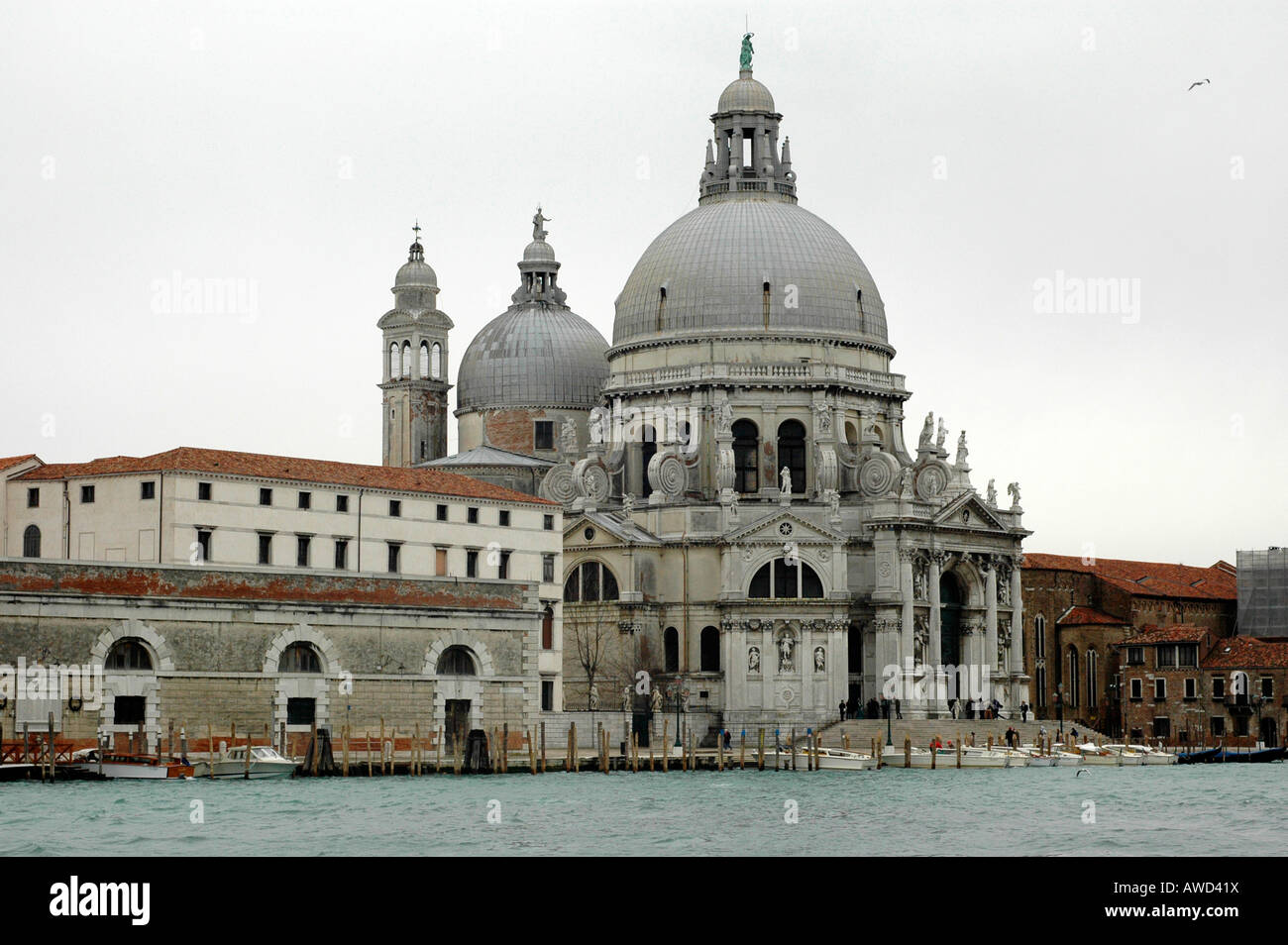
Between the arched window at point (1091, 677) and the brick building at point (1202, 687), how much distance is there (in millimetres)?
2119

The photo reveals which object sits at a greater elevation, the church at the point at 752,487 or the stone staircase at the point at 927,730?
the church at the point at 752,487

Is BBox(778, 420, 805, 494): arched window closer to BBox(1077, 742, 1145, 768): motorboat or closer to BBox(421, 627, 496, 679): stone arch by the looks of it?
BBox(1077, 742, 1145, 768): motorboat

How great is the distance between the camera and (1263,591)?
77500 millimetres

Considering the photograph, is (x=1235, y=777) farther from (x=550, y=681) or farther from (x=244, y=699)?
(x=244, y=699)

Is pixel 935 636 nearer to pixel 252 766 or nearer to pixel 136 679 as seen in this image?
pixel 252 766

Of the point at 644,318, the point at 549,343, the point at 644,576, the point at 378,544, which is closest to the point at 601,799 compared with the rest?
the point at 378,544

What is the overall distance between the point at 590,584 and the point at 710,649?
13.9 ft

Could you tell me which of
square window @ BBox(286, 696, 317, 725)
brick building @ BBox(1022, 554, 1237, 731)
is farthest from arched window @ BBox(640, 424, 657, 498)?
square window @ BBox(286, 696, 317, 725)

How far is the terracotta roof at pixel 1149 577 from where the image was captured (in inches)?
3063

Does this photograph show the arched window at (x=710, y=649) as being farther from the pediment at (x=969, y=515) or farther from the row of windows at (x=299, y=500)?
the row of windows at (x=299, y=500)

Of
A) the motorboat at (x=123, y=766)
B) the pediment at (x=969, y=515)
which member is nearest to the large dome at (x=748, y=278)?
the pediment at (x=969, y=515)

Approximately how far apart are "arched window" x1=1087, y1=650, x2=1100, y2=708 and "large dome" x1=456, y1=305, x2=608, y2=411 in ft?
63.7

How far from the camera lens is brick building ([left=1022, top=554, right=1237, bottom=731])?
74.9 meters
